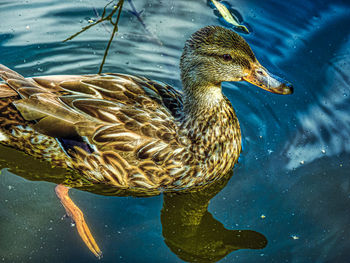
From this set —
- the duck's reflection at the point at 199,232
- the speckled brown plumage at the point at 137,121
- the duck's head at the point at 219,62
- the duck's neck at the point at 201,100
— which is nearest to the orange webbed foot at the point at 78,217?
the speckled brown plumage at the point at 137,121

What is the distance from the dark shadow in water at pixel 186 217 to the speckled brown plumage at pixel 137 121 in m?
0.14

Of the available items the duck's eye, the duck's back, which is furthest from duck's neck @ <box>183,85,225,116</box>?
the duck's eye

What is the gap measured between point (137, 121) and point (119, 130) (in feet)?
0.59

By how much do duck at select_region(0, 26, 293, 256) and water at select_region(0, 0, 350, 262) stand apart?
23 cm

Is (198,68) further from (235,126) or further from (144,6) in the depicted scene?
(144,6)

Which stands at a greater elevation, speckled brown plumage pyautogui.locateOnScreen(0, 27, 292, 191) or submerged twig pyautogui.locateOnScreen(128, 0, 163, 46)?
submerged twig pyautogui.locateOnScreen(128, 0, 163, 46)

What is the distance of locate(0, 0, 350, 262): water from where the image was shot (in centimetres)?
434

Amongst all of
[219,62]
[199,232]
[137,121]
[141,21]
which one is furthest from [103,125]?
[141,21]

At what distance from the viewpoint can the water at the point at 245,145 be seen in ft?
14.2

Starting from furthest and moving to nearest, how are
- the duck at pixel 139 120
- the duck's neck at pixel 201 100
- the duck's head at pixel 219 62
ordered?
the duck's neck at pixel 201 100 < the duck at pixel 139 120 < the duck's head at pixel 219 62

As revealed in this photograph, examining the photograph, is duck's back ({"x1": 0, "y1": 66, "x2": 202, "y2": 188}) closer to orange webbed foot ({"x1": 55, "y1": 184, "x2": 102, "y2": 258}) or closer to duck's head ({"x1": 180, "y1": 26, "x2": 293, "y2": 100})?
orange webbed foot ({"x1": 55, "y1": 184, "x2": 102, "y2": 258})

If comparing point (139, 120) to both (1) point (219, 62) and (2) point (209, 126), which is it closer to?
(2) point (209, 126)

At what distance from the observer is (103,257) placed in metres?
4.22

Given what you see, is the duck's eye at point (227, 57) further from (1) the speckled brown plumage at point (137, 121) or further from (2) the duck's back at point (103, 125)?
(2) the duck's back at point (103, 125)
